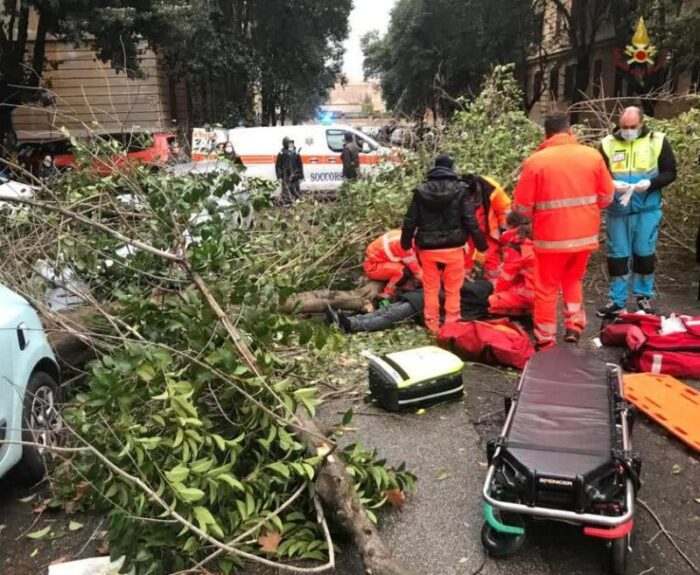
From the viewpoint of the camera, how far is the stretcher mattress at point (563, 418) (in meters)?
2.52

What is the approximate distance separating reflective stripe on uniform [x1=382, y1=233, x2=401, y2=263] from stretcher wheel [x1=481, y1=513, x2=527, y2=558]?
12.3ft

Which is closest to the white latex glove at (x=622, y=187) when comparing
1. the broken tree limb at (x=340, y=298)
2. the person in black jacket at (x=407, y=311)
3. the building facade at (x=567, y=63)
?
the person in black jacket at (x=407, y=311)

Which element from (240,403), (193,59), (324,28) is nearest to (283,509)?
(240,403)

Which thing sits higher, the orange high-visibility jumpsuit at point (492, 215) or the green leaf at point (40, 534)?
the orange high-visibility jumpsuit at point (492, 215)

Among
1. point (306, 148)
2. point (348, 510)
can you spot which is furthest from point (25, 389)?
point (306, 148)

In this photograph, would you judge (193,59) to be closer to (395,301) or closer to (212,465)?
(395,301)

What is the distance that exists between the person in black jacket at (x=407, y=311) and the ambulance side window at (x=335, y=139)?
11.1 m

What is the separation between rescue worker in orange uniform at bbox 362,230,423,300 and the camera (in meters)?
6.20

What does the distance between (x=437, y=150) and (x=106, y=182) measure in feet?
14.9

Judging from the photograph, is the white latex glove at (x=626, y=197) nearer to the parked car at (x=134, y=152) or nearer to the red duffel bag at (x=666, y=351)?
the red duffel bag at (x=666, y=351)

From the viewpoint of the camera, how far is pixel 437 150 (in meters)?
8.20

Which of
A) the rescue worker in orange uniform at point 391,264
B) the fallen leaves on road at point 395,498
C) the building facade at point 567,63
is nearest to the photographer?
the fallen leaves on road at point 395,498

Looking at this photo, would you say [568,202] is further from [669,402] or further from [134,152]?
[134,152]

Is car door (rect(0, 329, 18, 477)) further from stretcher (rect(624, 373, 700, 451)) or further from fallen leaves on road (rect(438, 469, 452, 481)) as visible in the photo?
stretcher (rect(624, 373, 700, 451))
